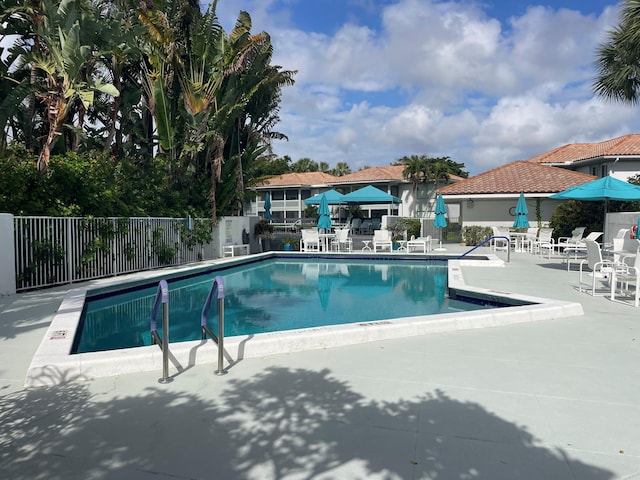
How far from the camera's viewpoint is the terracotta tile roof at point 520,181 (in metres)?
23.2

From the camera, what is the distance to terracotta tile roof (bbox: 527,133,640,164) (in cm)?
2667

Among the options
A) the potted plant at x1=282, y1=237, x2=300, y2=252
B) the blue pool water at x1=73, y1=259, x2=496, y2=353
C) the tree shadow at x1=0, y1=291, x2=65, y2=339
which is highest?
the potted plant at x1=282, y1=237, x2=300, y2=252

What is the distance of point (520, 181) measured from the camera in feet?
80.0

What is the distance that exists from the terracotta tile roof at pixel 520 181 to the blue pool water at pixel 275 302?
31.8 feet

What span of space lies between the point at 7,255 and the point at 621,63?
21.1m

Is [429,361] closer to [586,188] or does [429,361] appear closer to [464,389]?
[464,389]

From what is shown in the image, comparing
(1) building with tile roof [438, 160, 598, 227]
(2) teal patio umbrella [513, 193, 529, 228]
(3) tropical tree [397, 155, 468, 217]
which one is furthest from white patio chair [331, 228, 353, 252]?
(3) tropical tree [397, 155, 468, 217]

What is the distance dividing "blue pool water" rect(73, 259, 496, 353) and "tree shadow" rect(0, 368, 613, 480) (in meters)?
2.67

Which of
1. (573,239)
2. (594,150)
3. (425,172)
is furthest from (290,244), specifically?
(425,172)

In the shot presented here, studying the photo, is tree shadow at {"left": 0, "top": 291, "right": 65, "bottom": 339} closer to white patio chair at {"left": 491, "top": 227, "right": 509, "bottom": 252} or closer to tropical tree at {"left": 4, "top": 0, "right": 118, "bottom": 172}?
tropical tree at {"left": 4, "top": 0, "right": 118, "bottom": 172}

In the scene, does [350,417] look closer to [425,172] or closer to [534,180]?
[534,180]

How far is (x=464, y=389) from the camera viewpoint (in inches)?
162

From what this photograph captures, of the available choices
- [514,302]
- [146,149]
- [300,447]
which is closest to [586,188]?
[514,302]

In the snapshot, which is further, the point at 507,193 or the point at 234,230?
the point at 507,193
